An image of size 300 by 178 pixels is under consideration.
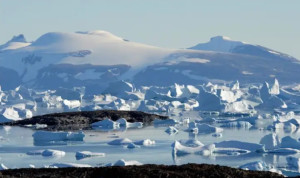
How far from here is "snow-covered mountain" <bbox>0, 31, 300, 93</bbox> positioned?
81188mm

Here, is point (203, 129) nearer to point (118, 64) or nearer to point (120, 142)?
point (120, 142)

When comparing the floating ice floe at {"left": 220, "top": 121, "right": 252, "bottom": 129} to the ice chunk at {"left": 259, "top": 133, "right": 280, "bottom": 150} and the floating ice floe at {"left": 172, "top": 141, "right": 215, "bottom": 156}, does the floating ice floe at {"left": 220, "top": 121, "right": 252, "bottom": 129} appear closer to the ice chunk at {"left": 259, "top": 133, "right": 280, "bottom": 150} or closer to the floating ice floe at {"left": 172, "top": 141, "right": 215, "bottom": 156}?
the ice chunk at {"left": 259, "top": 133, "right": 280, "bottom": 150}

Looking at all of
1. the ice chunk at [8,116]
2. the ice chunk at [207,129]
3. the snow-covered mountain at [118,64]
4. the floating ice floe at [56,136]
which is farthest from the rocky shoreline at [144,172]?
the snow-covered mountain at [118,64]

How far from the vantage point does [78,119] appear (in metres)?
30.2

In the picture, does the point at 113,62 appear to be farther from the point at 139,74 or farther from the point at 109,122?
the point at 109,122

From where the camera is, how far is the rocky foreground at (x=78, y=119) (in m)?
28.9

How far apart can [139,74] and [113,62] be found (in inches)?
275

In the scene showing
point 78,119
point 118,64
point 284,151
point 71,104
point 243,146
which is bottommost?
point 284,151

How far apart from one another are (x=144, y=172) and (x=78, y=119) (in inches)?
751

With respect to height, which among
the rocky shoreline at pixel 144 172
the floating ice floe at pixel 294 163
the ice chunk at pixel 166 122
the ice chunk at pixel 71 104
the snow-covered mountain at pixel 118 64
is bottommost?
the floating ice floe at pixel 294 163

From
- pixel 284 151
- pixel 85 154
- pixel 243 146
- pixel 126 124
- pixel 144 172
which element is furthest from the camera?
pixel 126 124

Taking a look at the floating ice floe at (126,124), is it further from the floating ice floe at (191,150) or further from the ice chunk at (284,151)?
the ice chunk at (284,151)

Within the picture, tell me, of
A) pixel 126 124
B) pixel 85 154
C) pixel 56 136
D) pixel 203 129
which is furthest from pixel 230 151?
pixel 126 124

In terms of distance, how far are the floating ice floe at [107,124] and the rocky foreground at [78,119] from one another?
0.41 meters
